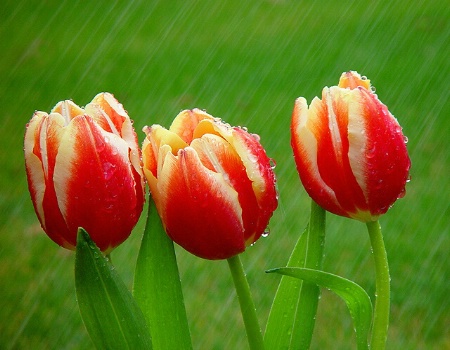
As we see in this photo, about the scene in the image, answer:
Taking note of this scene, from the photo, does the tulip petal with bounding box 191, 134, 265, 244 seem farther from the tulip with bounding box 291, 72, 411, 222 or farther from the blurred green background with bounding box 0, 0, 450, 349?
the blurred green background with bounding box 0, 0, 450, 349

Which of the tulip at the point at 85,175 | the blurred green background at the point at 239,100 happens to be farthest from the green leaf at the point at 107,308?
the blurred green background at the point at 239,100

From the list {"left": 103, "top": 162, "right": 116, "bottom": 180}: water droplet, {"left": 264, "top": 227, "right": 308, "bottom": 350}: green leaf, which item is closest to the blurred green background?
{"left": 264, "top": 227, "right": 308, "bottom": 350}: green leaf

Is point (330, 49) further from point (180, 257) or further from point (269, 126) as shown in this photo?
point (180, 257)

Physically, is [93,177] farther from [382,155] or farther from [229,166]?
[382,155]

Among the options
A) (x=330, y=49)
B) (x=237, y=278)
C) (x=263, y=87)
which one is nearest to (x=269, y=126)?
(x=263, y=87)

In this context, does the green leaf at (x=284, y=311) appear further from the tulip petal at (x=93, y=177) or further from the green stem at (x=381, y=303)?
the tulip petal at (x=93, y=177)
